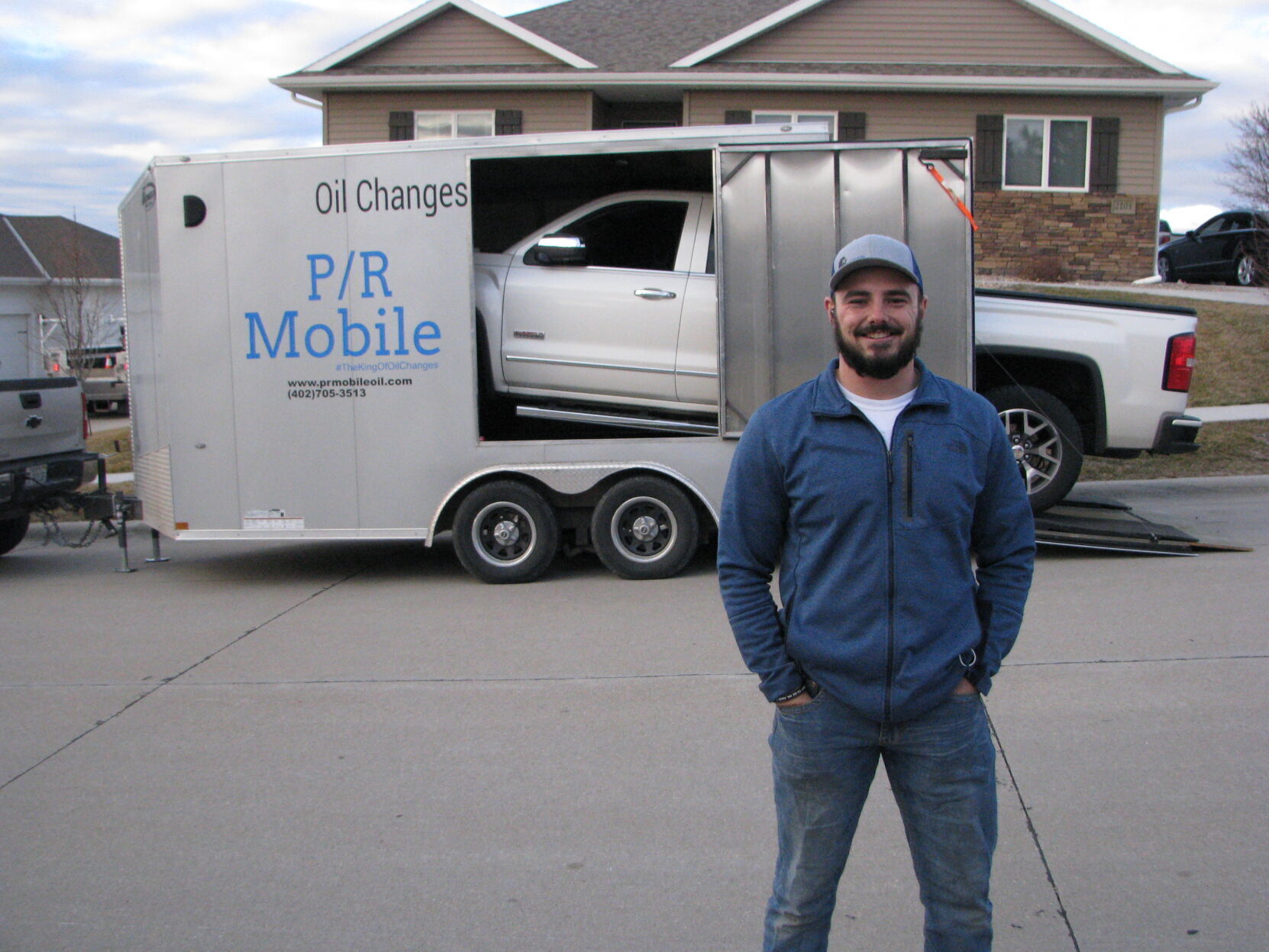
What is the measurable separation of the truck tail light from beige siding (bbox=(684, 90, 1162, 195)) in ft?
42.3

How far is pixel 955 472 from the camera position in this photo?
2559mm

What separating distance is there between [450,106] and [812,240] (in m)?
14.8

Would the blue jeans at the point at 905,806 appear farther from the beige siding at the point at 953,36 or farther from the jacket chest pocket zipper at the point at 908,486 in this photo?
the beige siding at the point at 953,36

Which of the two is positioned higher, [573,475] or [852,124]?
[852,124]

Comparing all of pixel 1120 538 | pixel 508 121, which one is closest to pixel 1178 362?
pixel 1120 538

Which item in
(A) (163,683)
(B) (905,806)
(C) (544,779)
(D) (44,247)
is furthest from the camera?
(D) (44,247)

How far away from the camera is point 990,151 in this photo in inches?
800

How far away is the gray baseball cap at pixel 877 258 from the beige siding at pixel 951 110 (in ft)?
60.3

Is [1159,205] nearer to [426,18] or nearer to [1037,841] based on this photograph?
[426,18]

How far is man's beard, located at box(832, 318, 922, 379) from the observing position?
2.55 metres

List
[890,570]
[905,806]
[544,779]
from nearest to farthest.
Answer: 1. [890,570]
2. [905,806]
3. [544,779]

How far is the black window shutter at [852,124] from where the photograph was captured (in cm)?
2008

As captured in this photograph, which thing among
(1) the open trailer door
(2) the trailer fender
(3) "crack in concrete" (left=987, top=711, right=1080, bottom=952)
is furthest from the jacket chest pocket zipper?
(2) the trailer fender

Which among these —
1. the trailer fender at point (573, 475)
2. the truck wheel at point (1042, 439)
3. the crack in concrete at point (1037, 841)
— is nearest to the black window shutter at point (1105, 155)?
the truck wheel at point (1042, 439)
